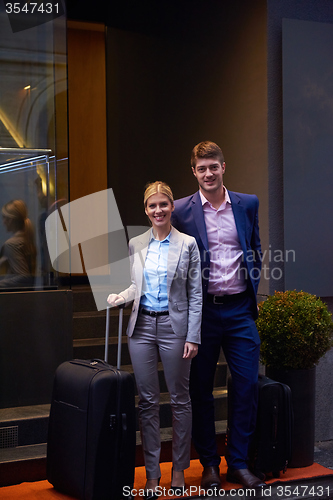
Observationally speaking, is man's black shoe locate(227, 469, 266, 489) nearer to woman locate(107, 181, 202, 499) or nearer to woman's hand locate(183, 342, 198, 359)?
woman locate(107, 181, 202, 499)

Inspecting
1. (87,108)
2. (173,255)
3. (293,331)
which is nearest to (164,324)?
(173,255)

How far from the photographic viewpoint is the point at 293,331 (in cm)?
348

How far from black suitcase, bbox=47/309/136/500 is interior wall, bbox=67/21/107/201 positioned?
4049 mm

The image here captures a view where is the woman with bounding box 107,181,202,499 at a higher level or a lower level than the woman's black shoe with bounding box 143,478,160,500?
higher

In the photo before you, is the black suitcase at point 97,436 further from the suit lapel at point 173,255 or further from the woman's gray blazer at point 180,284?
the suit lapel at point 173,255

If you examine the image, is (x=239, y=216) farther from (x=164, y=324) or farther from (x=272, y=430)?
(x=272, y=430)

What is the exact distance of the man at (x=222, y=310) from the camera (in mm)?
3045

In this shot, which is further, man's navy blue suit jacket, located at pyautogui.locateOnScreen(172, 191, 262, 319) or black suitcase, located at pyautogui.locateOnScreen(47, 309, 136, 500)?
man's navy blue suit jacket, located at pyautogui.locateOnScreen(172, 191, 262, 319)

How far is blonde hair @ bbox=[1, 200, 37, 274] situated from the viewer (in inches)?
152

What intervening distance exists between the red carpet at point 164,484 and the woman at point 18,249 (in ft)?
4.38

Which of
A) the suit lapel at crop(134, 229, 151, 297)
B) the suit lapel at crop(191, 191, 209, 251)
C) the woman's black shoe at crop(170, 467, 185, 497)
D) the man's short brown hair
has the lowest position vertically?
the woman's black shoe at crop(170, 467, 185, 497)

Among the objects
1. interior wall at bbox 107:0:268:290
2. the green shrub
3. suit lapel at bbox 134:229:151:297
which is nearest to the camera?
suit lapel at bbox 134:229:151:297

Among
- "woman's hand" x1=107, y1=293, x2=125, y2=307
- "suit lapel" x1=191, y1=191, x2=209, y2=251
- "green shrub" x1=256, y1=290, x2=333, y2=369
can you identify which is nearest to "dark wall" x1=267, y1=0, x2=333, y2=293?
"green shrub" x1=256, y1=290, x2=333, y2=369

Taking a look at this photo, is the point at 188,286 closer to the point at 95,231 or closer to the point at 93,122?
the point at 95,231
